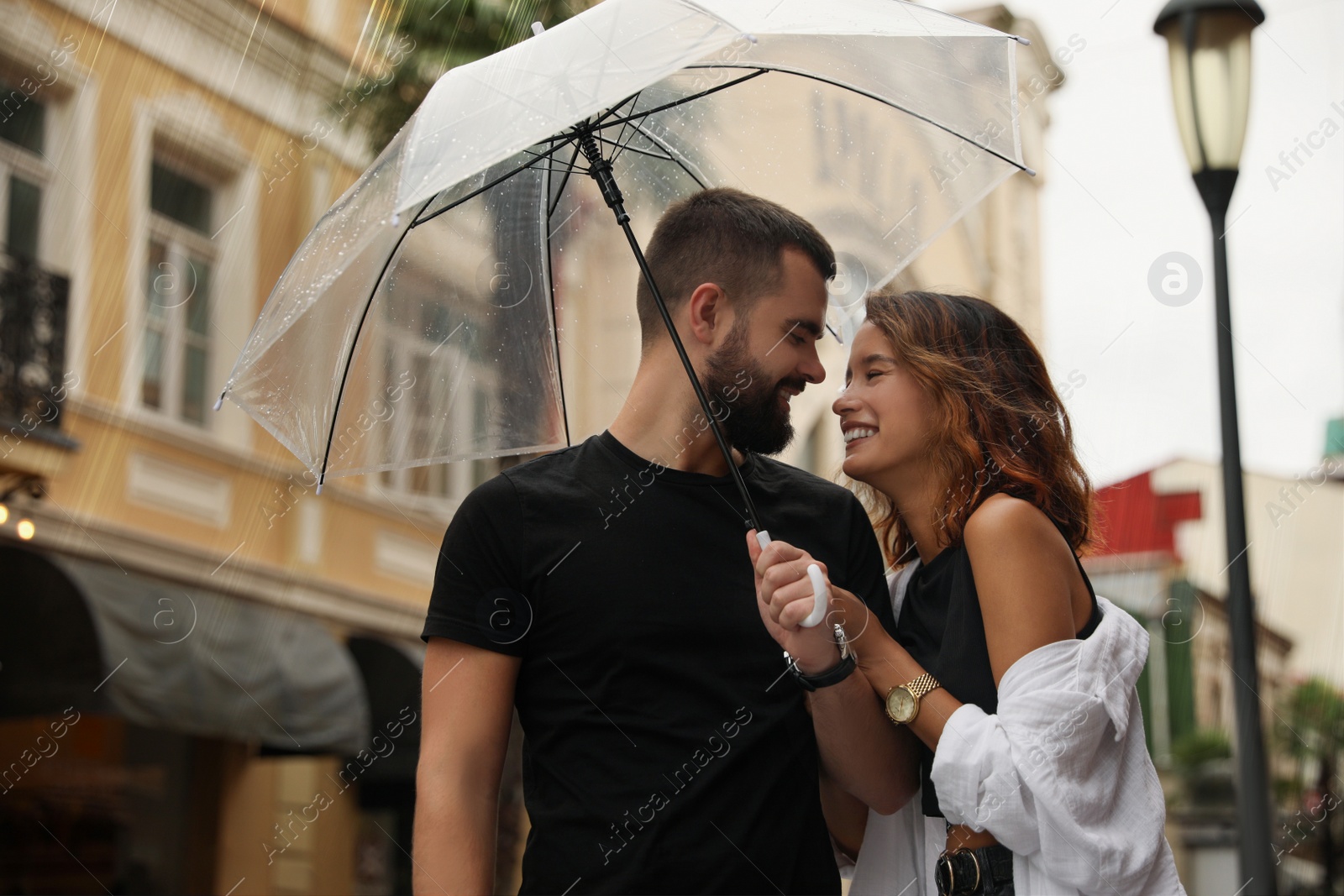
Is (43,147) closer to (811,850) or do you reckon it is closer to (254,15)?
(254,15)

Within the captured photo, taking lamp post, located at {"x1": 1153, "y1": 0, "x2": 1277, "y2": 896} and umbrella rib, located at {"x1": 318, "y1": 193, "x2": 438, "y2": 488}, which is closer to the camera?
umbrella rib, located at {"x1": 318, "y1": 193, "x2": 438, "y2": 488}

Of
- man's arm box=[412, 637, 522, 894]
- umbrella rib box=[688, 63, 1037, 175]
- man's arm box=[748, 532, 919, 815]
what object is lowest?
man's arm box=[412, 637, 522, 894]

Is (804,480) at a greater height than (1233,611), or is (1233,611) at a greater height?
(804,480)

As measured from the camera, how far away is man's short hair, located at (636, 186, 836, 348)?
2.53 m

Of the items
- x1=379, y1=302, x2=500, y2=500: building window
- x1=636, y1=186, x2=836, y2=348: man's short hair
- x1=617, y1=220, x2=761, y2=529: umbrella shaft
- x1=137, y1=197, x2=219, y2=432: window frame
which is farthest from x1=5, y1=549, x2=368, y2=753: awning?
x1=617, y1=220, x2=761, y2=529: umbrella shaft

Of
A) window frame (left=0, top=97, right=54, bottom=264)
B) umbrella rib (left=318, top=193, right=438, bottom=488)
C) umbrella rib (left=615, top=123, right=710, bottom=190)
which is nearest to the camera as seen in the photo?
umbrella rib (left=318, top=193, right=438, bottom=488)

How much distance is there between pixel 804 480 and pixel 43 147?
7.16 metres

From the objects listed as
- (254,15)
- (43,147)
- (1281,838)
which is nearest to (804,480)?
(43,147)

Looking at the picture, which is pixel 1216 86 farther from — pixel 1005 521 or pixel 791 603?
pixel 791 603

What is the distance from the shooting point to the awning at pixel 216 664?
24.2 ft

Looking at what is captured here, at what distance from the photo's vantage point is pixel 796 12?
215 cm

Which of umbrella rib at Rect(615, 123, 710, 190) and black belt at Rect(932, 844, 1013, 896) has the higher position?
umbrella rib at Rect(615, 123, 710, 190)

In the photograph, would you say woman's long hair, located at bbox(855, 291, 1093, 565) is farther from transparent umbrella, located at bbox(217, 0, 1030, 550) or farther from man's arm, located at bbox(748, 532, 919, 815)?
man's arm, located at bbox(748, 532, 919, 815)

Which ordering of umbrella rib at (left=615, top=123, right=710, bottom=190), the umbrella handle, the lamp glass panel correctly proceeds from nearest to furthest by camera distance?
1. the umbrella handle
2. umbrella rib at (left=615, top=123, right=710, bottom=190)
3. the lamp glass panel
